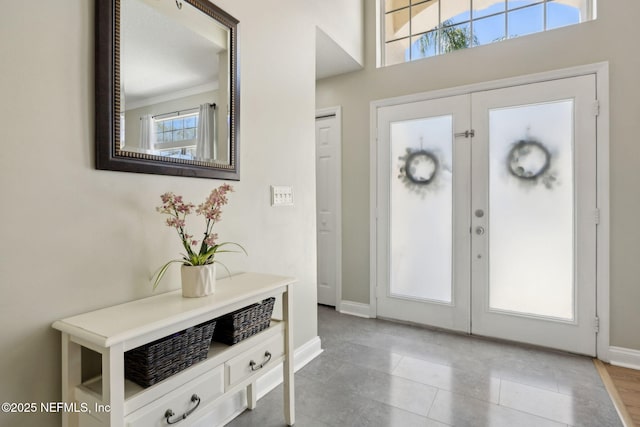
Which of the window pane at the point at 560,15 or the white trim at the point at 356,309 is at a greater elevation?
the window pane at the point at 560,15

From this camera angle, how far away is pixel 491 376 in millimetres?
2191

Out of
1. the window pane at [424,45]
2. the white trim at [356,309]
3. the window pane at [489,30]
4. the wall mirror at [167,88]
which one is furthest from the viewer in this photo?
the white trim at [356,309]

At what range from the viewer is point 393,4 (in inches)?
132

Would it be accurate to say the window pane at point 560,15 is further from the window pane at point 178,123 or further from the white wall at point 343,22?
the window pane at point 178,123

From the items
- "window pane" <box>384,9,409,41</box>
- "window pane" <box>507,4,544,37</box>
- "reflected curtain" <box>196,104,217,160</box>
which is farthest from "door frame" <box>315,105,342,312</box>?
"reflected curtain" <box>196,104,217,160</box>

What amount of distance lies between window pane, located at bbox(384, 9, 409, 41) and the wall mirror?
2.09 meters

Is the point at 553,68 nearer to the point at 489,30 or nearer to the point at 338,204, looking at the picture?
the point at 489,30

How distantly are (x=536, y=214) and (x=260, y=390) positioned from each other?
2413mm

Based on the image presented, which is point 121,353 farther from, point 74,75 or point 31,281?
point 74,75

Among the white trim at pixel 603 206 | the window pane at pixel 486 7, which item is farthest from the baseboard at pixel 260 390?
the window pane at pixel 486 7

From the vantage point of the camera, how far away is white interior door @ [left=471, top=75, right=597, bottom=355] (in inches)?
97.7

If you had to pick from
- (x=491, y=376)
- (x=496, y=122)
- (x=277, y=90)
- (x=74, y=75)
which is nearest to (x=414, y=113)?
(x=496, y=122)

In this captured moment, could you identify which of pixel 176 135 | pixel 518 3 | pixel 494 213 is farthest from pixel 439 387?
pixel 518 3

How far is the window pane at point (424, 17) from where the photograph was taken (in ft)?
10.3
